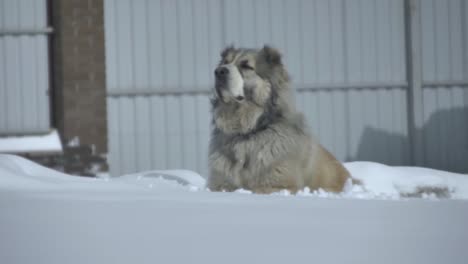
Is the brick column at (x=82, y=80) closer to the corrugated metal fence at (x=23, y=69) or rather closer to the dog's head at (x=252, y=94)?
the corrugated metal fence at (x=23, y=69)

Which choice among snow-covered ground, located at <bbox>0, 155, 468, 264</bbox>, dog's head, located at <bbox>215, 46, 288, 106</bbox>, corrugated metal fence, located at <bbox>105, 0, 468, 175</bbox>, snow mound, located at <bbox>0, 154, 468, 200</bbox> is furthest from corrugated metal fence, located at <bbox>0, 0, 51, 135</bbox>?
snow-covered ground, located at <bbox>0, 155, 468, 264</bbox>

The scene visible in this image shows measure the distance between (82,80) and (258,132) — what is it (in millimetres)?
5387

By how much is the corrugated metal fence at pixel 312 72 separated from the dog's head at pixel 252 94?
458 centimetres

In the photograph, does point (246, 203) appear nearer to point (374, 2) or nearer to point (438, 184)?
point (438, 184)

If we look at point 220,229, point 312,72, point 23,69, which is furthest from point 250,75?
point 23,69

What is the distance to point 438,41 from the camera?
11.1m

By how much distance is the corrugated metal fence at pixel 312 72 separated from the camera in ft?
35.2

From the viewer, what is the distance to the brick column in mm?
10695

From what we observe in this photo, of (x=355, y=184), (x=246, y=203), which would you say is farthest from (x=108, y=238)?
(x=355, y=184)

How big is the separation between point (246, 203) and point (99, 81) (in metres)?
7.51

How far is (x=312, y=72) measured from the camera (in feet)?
35.8

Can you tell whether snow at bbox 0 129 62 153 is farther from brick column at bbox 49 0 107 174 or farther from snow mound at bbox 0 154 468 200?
snow mound at bbox 0 154 468 200

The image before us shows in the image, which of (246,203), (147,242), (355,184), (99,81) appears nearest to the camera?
(147,242)

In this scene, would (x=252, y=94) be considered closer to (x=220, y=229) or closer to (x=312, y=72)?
(x=220, y=229)
